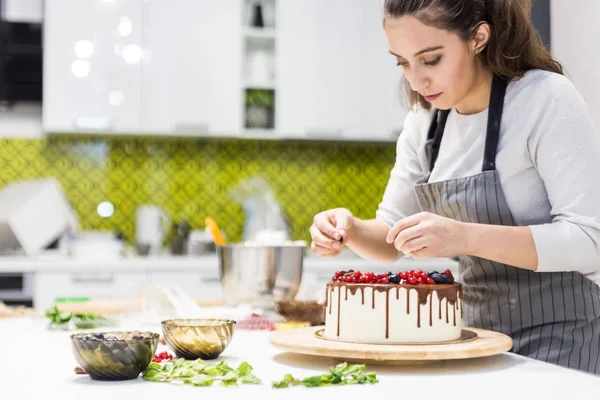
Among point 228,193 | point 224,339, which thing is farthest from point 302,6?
point 224,339

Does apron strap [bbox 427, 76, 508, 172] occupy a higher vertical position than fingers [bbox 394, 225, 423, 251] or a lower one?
higher

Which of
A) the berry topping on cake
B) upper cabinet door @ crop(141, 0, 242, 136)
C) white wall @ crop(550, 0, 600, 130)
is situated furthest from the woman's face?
upper cabinet door @ crop(141, 0, 242, 136)

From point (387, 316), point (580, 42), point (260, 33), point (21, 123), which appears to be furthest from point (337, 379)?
point (21, 123)

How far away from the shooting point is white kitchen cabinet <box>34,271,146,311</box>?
3.68 m

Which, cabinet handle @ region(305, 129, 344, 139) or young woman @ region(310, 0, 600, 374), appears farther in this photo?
cabinet handle @ region(305, 129, 344, 139)

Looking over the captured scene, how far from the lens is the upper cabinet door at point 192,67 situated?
4.08 meters

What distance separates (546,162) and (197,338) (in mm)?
731

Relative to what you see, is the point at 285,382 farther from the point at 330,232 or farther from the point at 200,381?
the point at 330,232

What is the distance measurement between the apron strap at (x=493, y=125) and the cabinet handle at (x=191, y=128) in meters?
2.70

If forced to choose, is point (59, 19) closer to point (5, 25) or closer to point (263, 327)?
point (5, 25)

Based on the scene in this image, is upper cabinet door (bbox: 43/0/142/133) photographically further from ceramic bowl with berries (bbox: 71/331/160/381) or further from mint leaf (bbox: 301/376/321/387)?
mint leaf (bbox: 301/376/321/387)

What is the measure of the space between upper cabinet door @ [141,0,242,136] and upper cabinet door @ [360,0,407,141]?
710mm

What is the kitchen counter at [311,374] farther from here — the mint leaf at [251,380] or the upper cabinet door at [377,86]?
the upper cabinet door at [377,86]

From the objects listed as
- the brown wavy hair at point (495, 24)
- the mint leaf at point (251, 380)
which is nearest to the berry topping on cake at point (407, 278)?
the mint leaf at point (251, 380)
